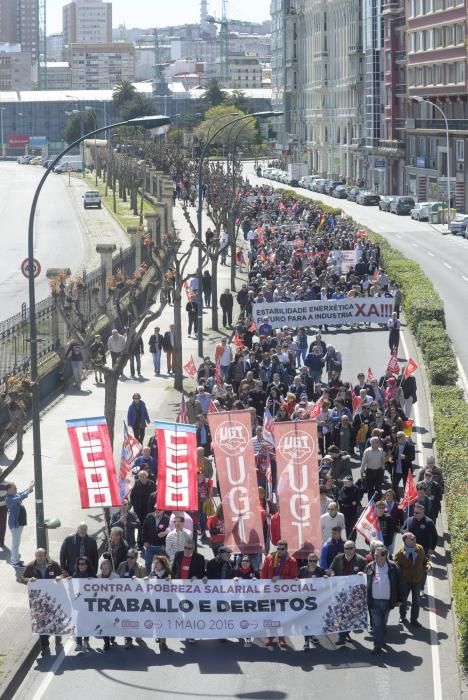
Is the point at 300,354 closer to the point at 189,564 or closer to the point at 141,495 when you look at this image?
the point at 141,495

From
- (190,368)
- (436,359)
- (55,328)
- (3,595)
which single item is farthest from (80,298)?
(3,595)

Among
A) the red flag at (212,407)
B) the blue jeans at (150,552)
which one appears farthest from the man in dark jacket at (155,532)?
the red flag at (212,407)

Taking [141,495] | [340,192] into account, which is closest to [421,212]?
[340,192]

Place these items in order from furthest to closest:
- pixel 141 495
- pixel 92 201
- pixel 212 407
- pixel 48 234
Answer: pixel 92 201 < pixel 48 234 < pixel 212 407 < pixel 141 495

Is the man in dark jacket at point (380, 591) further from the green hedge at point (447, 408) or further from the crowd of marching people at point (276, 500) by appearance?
the green hedge at point (447, 408)

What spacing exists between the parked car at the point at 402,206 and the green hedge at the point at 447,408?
1499 inches

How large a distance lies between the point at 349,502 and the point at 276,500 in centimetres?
112

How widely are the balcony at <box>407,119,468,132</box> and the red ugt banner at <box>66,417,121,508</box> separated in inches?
2838

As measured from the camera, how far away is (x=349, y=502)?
1894cm

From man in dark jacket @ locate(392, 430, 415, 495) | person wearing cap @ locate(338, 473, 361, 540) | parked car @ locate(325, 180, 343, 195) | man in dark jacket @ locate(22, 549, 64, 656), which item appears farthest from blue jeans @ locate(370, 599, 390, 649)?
parked car @ locate(325, 180, 343, 195)

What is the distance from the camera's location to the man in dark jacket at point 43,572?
1576 cm

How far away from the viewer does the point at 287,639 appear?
16062 millimetres

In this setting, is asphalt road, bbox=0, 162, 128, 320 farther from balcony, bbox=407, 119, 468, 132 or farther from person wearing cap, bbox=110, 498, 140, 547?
person wearing cap, bbox=110, 498, 140, 547

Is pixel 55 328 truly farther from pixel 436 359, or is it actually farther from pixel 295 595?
pixel 295 595
